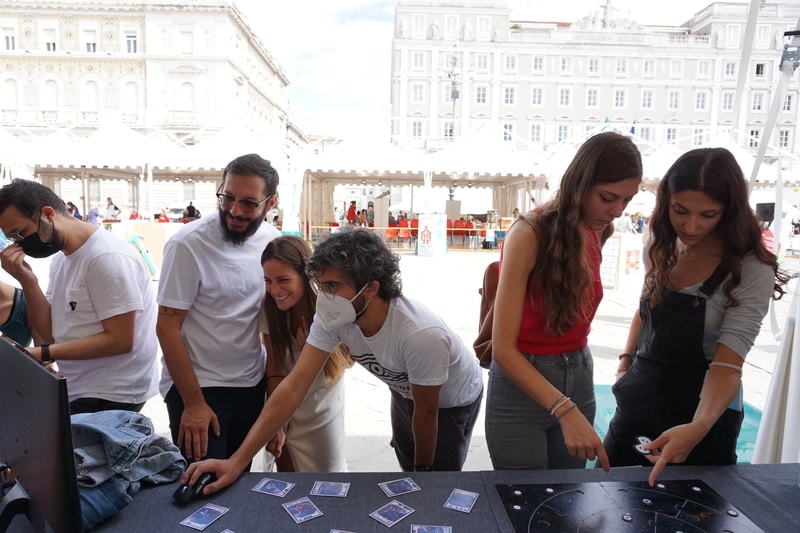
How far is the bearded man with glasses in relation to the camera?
186cm

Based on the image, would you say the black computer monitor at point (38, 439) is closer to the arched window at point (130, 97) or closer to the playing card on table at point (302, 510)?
the playing card on table at point (302, 510)

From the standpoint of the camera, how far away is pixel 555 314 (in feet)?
5.12

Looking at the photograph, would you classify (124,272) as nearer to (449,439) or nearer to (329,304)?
(329,304)

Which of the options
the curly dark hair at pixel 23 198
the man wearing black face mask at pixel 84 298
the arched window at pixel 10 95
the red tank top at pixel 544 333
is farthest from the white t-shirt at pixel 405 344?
the arched window at pixel 10 95

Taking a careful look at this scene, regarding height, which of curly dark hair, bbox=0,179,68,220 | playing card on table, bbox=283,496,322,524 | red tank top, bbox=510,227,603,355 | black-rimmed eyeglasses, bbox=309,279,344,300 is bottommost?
playing card on table, bbox=283,496,322,524

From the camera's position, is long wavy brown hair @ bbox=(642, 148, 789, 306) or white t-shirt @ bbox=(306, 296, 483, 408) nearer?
long wavy brown hair @ bbox=(642, 148, 789, 306)

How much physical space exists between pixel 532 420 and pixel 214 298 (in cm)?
117

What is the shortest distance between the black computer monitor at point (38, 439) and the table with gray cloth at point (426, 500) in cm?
23

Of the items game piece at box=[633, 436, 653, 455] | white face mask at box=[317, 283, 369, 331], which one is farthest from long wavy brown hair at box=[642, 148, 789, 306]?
white face mask at box=[317, 283, 369, 331]

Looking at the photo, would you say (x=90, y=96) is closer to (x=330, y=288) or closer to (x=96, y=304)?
(x=96, y=304)

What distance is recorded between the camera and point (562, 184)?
157cm

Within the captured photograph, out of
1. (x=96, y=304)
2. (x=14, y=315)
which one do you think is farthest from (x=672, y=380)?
(x=14, y=315)

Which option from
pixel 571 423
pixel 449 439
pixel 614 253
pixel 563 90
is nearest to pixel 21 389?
pixel 571 423

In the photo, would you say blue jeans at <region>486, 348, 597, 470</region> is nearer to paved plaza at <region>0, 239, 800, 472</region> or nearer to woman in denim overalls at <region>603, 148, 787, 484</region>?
woman in denim overalls at <region>603, 148, 787, 484</region>
